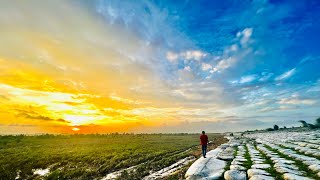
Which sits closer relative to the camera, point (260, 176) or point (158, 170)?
point (260, 176)

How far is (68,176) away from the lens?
82.3 feet

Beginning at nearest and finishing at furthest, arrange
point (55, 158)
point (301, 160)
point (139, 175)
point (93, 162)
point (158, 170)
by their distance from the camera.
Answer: point (301, 160) < point (139, 175) < point (158, 170) < point (93, 162) < point (55, 158)

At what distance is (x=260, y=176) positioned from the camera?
13055 millimetres

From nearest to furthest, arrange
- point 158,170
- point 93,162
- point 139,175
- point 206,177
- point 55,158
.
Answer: point 206,177, point 139,175, point 158,170, point 93,162, point 55,158

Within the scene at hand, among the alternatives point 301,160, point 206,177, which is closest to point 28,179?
point 206,177

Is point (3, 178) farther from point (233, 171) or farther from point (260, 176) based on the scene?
point (260, 176)

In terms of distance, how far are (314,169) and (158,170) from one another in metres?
13.9

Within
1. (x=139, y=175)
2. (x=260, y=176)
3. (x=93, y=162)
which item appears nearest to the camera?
(x=260, y=176)

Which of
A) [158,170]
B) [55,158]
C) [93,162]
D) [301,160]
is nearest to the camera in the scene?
[301,160]

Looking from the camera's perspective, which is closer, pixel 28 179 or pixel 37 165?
pixel 28 179

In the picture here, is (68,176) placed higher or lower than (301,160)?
lower

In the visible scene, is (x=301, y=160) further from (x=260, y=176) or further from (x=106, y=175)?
(x=106, y=175)

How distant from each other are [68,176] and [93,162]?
694 cm

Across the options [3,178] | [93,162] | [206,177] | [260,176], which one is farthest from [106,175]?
[260,176]
